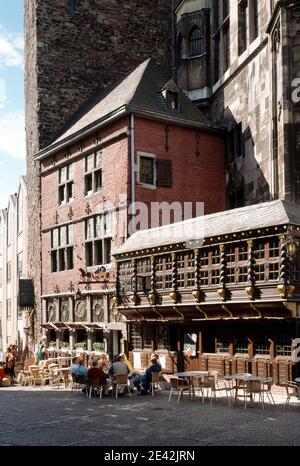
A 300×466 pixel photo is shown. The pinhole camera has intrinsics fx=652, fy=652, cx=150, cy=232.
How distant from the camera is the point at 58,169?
97.8 feet

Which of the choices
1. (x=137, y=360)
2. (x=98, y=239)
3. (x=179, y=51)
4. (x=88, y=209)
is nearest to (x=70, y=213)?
(x=88, y=209)

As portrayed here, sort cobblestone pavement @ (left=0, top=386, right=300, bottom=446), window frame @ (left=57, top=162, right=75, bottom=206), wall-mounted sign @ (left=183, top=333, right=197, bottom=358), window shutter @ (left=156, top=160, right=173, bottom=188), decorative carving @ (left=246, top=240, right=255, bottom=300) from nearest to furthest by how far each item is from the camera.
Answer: cobblestone pavement @ (left=0, top=386, right=300, bottom=446), decorative carving @ (left=246, top=240, right=255, bottom=300), wall-mounted sign @ (left=183, top=333, right=197, bottom=358), window shutter @ (left=156, top=160, right=173, bottom=188), window frame @ (left=57, top=162, right=75, bottom=206)

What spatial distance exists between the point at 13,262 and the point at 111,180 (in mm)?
21333

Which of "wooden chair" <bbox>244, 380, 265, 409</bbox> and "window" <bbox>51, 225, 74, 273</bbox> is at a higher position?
"window" <bbox>51, 225, 74, 273</bbox>

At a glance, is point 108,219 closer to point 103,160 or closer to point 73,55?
point 103,160

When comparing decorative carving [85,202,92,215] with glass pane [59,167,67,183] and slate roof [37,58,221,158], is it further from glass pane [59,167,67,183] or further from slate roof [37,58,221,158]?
slate roof [37,58,221,158]

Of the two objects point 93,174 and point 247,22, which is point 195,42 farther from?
point 93,174

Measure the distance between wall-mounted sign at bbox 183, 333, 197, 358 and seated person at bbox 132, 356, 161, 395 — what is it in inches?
82.0

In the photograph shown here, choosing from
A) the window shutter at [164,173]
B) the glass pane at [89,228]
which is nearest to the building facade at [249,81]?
the window shutter at [164,173]

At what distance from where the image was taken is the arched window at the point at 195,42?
104 feet

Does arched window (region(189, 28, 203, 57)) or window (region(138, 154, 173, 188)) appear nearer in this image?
window (region(138, 154, 173, 188))

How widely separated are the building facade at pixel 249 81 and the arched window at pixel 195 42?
1.9 inches

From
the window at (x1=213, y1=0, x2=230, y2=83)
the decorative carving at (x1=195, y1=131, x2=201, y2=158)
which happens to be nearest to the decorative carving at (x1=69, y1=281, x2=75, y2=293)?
the decorative carving at (x1=195, y1=131, x2=201, y2=158)

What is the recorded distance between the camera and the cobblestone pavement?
11.1 metres
